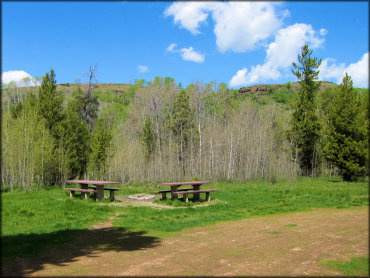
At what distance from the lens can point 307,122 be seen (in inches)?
1166

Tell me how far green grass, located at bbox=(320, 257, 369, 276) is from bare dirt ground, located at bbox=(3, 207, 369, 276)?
0.47ft

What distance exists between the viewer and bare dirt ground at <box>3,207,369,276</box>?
486cm

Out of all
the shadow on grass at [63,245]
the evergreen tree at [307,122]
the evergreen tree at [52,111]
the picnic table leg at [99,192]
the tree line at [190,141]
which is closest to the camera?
the shadow on grass at [63,245]

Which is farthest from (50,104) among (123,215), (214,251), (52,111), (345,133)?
(214,251)

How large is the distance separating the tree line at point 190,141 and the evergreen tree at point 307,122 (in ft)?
0.30

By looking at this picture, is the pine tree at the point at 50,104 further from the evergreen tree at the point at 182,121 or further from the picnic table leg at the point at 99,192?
the evergreen tree at the point at 182,121

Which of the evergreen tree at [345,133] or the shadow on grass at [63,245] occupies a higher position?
the evergreen tree at [345,133]

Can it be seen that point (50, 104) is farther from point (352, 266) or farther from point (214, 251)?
point (352, 266)

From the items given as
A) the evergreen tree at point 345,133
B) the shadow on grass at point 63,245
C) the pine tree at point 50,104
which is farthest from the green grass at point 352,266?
the pine tree at point 50,104

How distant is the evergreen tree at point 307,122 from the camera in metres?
29.4

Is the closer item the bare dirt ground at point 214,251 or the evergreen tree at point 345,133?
the bare dirt ground at point 214,251

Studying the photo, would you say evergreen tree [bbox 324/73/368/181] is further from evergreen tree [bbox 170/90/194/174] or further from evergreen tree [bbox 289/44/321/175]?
evergreen tree [bbox 170/90/194/174]

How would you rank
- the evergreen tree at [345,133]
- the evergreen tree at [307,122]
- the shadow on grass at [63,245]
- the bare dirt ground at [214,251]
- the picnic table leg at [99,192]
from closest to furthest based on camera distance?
1. the bare dirt ground at [214,251]
2. the shadow on grass at [63,245]
3. the picnic table leg at [99,192]
4. the evergreen tree at [345,133]
5. the evergreen tree at [307,122]

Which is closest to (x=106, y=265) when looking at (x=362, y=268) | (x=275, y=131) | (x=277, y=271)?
(x=277, y=271)
